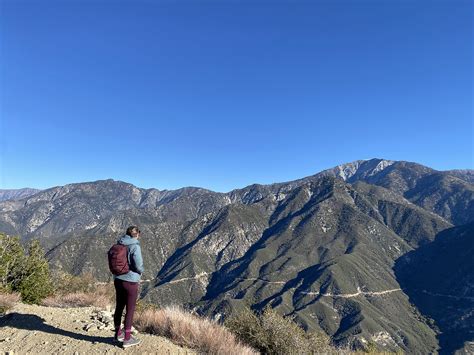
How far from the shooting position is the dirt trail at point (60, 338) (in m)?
11.0

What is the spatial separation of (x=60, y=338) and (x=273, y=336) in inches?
272

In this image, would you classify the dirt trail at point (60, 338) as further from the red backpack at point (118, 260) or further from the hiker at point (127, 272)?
the red backpack at point (118, 260)

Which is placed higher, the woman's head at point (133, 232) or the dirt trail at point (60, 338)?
the woman's head at point (133, 232)

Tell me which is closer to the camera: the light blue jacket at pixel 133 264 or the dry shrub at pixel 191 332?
the light blue jacket at pixel 133 264

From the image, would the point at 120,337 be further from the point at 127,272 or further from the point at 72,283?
the point at 72,283

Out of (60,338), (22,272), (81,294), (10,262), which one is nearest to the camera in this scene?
(60,338)

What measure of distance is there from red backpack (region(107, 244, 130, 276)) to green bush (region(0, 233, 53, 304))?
48.9 ft

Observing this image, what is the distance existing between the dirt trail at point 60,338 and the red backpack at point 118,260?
6.97 feet

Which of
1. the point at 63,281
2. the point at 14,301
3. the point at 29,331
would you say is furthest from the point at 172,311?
the point at 63,281

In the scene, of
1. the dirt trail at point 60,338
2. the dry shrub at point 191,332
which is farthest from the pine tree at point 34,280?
the dry shrub at point 191,332

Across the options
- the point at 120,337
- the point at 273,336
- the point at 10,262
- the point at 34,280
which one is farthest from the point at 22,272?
the point at 273,336

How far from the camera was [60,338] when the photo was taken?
1187 centimetres

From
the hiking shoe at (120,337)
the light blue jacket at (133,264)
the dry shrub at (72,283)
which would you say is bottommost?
the dry shrub at (72,283)

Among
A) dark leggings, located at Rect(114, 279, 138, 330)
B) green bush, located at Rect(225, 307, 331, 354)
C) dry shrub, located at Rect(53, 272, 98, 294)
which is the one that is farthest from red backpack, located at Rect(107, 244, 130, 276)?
dry shrub, located at Rect(53, 272, 98, 294)
